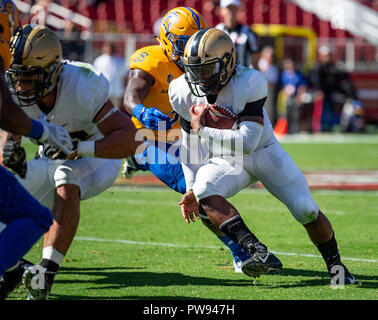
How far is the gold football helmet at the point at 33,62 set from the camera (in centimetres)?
381

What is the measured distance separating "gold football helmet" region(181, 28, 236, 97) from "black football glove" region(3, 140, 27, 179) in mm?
1056

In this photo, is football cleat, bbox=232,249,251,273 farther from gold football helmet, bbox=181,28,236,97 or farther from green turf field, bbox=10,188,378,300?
gold football helmet, bbox=181,28,236,97

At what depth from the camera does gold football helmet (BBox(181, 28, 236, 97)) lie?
412 cm

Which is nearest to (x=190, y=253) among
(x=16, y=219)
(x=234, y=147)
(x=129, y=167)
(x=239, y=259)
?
(x=239, y=259)

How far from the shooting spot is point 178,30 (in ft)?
16.7

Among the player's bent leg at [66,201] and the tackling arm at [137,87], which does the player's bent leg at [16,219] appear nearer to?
the player's bent leg at [66,201]

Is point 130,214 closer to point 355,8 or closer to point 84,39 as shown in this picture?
point 84,39

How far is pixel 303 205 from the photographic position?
407cm

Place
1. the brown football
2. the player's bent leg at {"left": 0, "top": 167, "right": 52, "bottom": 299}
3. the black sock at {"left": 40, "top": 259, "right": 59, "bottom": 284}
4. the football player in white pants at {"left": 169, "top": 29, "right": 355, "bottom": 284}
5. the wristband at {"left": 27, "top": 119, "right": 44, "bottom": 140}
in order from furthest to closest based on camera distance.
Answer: the brown football → the football player in white pants at {"left": 169, "top": 29, "right": 355, "bottom": 284} → the black sock at {"left": 40, "top": 259, "right": 59, "bottom": 284} → the wristband at {"left": 27, "top": 119, "right": 44, "bottom": 140} → the player's bent leg at {"left": 0, "top": 167, "right": 52, "bottom": 299}

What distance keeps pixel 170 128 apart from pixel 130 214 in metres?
1.94

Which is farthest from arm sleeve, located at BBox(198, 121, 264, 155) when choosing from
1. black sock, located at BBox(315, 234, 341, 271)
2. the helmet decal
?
the helmet decal

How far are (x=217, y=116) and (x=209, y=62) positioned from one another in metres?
0.32

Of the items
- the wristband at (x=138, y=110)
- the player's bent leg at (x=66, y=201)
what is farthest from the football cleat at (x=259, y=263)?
the wristband at (x=138, y=110)
